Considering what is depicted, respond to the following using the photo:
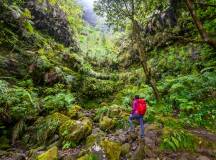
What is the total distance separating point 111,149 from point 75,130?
2.04 meters

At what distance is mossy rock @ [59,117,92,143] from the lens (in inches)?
348

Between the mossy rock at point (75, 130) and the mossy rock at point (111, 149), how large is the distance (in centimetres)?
145

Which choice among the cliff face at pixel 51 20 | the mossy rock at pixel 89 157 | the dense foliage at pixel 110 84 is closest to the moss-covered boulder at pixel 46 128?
the dense foliage at pixel 110 84

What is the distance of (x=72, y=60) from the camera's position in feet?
62.4

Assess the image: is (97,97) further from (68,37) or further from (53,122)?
(68,37)

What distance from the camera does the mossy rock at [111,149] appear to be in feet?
23.8

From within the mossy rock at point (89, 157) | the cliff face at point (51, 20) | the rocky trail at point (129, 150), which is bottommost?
the mossy rock at point (89, 157)

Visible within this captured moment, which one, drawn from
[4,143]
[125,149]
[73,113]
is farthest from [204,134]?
[4,143]

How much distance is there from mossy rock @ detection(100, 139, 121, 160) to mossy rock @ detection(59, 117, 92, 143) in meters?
1.45

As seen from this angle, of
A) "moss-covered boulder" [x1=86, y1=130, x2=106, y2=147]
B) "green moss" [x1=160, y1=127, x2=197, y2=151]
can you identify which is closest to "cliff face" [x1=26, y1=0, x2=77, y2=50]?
"moss-covered boulder" [x1=86, y1=130, x2=106, y2=147]

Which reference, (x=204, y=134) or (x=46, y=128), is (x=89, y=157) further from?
(x=204, y=134)

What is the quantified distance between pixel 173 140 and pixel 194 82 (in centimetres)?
562

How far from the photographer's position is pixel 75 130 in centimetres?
906

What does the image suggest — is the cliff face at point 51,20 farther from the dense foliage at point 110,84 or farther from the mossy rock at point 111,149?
the mossy rock at point 111,149
